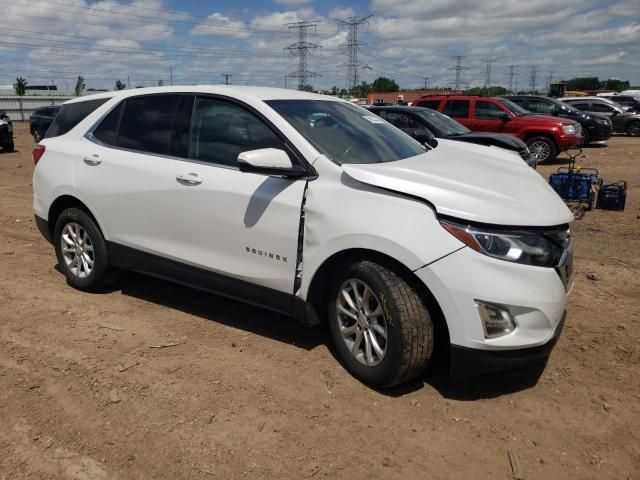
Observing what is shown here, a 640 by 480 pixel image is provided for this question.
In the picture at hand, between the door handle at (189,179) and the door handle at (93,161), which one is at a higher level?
the door handle at (93,161)

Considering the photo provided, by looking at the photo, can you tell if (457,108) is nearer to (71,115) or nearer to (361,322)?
(71,115)

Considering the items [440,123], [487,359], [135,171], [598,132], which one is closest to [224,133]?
[135,171]

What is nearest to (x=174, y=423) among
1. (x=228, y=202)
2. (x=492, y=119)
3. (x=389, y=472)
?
(x=389, y=472)

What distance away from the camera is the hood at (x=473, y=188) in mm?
2998

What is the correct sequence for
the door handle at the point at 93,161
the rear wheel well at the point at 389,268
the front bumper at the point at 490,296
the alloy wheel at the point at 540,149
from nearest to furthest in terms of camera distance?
the front bumper at the point at 490,296, the rear wheel well at the point at 389,268, the door handle at the point at 93,161, the alloy wheel at the point at 540,149

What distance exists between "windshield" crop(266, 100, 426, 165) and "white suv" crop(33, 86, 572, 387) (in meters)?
0.02

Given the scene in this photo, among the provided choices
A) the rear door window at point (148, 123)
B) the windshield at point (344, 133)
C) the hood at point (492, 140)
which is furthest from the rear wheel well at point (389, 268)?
the hood at point (492, 140)

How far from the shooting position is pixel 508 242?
116 inches

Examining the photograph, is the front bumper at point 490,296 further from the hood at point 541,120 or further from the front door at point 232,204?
the hood at point 541,120

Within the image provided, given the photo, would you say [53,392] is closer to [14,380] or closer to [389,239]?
[14,380]

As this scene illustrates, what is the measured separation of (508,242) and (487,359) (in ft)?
2.08

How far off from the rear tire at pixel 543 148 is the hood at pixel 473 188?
37.4 feet

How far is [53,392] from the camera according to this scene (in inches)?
133

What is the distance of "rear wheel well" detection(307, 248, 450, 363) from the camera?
3137mm
